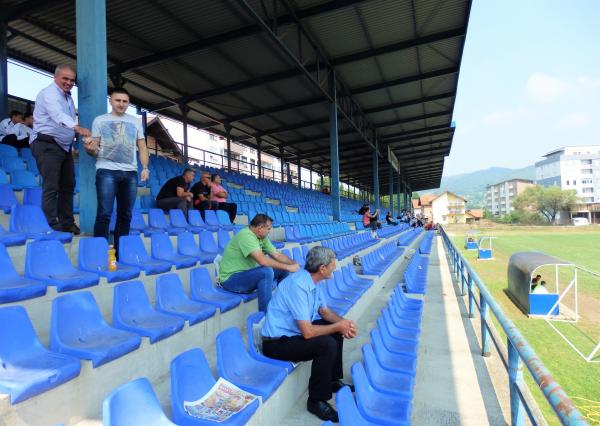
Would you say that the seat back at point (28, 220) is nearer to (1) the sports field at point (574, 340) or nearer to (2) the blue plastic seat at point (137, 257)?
(2) the blue plastic seat at point (137, 257)

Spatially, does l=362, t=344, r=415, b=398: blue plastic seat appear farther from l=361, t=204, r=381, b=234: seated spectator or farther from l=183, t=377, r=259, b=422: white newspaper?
l=361, t=204, r=381, b=234: seated spectator

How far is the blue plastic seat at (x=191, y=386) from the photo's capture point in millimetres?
1372

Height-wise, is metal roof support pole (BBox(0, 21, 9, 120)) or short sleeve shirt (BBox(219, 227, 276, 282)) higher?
metal roof support pole (BBox(0, 21, 9, 120))

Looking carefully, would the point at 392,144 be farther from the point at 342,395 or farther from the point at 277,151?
the point at 342,395

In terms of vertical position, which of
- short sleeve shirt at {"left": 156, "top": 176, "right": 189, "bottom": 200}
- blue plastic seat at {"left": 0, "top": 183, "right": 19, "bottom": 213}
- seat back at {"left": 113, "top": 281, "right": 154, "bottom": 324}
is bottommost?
seat back at {"left": 113, "top": 281, "right": 154, "bottom": 324}

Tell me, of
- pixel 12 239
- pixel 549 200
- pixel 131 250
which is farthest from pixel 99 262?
pixel 549 200

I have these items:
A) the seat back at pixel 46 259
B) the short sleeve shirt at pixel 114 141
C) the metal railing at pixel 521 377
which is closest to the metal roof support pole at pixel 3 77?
the short sleeve shirt at pixel 114 141

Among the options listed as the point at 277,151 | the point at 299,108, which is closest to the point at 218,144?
the point at 277,151

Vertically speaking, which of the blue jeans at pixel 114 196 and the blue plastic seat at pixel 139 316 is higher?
the blue jeans at pixel 114 196

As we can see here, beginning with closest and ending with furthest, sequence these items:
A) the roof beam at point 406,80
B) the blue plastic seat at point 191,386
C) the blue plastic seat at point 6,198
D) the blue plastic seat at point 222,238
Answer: the blue plastic seat at point 191,386
the blue plastic seat at point 6,198
the blue plastic seat at point 222,238
the roof beam at point 406,80

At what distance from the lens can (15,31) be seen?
743cm

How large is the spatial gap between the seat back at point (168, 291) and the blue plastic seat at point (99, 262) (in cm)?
27

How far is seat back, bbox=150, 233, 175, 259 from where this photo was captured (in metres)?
3.31

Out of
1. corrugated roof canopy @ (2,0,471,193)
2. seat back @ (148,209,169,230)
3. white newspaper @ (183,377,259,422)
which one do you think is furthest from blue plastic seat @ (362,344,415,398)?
corrugated roof canopy @ (2,0,471,193)
